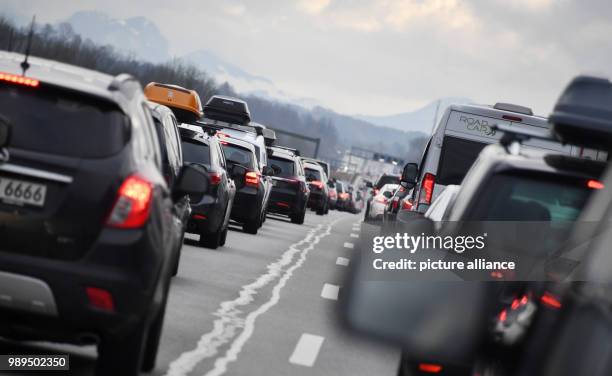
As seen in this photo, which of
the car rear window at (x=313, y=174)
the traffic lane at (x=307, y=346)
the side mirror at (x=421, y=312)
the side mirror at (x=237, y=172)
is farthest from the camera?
the car rear window at (x=313, y=174)

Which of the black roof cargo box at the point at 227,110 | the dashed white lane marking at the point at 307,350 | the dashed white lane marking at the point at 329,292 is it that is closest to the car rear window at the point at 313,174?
the black roof cargo box at the point at 227,110

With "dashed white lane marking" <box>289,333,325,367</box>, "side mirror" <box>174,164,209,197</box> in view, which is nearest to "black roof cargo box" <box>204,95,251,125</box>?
"dashed white lane marking" <box>289,333,325,367</box>

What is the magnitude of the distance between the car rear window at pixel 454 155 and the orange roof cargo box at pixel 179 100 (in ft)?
35.0

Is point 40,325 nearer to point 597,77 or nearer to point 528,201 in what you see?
point 528,201

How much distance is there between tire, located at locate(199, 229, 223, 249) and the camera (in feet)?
56.9

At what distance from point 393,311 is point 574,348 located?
6.37 ft

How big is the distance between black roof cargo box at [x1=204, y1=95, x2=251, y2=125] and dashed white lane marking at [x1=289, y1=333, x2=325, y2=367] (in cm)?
3034

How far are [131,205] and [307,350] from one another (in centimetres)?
341

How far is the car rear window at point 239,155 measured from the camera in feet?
73.4

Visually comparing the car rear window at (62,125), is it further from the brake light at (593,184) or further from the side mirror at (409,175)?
the side mirror at (409,175)

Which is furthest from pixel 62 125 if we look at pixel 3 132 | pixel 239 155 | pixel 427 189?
pixel 239 155

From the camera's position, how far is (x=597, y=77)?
4.98 meters

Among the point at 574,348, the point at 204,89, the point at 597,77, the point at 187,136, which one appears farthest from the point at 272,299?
the point at 204,89

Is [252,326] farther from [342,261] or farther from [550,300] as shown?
[342,261]
